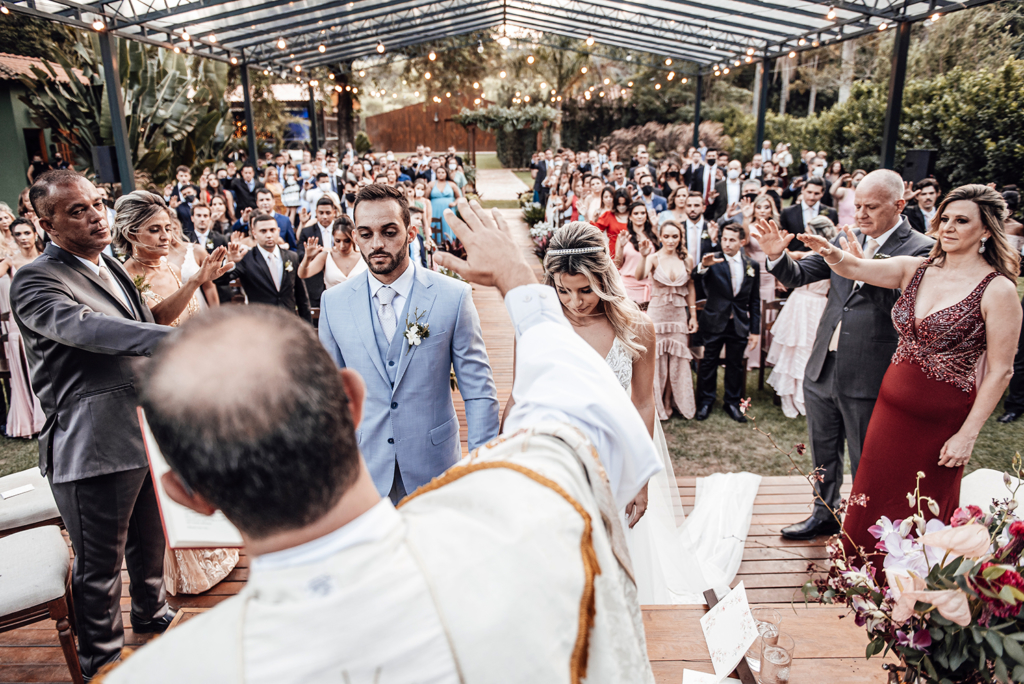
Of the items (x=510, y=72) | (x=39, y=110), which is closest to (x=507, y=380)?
(x=39, y=110)

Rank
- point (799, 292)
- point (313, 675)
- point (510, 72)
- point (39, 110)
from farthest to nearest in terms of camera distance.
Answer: point (510, 72), point (39, 110), point (799, 292), point (313, 675)

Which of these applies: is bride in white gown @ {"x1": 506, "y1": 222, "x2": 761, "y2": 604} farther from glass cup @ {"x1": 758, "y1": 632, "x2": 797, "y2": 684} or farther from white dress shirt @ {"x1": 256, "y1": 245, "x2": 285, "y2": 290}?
white dress shirt @ {"x1": 256, "y1": 245, "x2": 285, "y2": 290}

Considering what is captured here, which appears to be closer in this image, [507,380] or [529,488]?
[529,488]

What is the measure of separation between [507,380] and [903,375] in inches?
141

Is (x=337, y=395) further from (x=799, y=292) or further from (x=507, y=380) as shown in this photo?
(x=799, y=292)

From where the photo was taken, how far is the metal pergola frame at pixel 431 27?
9.91m

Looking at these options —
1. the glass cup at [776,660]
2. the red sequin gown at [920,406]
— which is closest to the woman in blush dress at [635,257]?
the red sequin gown at [920,406]

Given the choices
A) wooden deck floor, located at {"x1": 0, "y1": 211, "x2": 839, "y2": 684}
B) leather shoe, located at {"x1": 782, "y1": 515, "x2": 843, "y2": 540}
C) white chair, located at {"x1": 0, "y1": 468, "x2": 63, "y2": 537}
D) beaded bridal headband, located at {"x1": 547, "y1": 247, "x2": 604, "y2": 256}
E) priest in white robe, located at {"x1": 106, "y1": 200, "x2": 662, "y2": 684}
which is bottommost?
wooden deck floor, located at {"x1": 0, "y1": 211, "x2": 839, "y2": 684}

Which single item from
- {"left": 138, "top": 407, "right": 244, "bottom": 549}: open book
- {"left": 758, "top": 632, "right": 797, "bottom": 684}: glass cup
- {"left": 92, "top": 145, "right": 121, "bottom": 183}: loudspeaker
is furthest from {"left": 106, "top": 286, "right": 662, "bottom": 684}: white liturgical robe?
{"left": 92, "top": 145, "right": 121, "bottom": 183}: loudspeaker

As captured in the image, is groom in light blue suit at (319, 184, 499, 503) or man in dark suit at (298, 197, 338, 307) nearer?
groom in light blue suit at (319, 184, 499, 503)

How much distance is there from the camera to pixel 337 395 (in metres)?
0.75

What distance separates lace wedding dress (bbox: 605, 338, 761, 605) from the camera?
2938mm

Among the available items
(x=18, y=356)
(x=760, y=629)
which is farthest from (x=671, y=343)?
(x=18, y=356)

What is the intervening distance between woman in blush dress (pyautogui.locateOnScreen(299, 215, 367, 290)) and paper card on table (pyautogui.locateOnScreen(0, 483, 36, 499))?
118 inches
